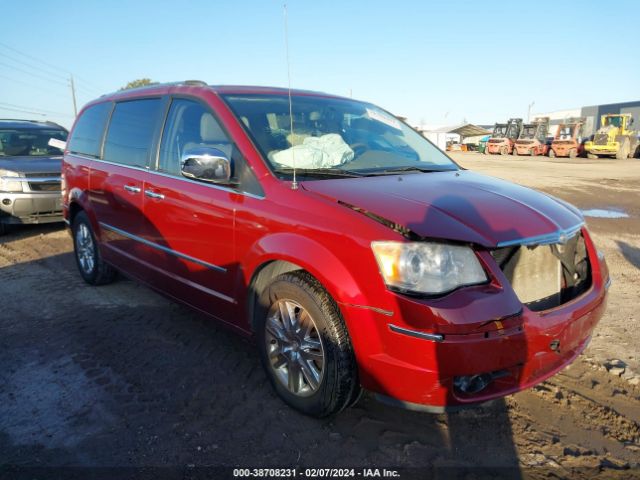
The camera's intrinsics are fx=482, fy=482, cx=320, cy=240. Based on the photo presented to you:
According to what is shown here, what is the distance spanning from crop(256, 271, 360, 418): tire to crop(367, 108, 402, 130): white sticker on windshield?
195 cm

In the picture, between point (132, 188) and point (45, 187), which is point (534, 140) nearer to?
point (45, 187)

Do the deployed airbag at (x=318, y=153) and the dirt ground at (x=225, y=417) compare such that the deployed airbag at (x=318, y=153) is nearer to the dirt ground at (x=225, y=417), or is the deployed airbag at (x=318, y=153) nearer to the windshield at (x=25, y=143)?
the dirt ground at (x=225, y=417)

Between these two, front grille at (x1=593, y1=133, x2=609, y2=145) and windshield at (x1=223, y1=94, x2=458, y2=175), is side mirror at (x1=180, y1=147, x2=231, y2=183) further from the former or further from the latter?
front grille at (x1=593, y1=133, x2=609, y2=145)

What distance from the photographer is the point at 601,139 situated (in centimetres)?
3059

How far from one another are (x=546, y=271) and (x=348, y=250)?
3.77 ft

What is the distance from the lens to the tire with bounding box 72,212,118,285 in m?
4.79

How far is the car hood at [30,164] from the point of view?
7078 millimetres

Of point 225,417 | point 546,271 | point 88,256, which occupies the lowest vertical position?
point 225,417

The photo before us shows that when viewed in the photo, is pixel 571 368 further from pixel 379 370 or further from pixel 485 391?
pixel 379 370

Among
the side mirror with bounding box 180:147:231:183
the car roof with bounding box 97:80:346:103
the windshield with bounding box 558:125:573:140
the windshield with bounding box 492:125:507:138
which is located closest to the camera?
the side mirror with bounding box 180:147:231:183

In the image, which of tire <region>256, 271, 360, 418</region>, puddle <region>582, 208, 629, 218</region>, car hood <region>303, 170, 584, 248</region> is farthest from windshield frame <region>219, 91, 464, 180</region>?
puddle <region>582, 208, 629, 218</region>

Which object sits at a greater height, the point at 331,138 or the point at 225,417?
the point at 331,138

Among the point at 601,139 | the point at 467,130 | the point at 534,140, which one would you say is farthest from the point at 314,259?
the point at 467,130

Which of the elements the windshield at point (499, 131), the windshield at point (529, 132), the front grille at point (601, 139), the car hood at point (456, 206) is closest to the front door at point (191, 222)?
the car hood at point (456, 206)
